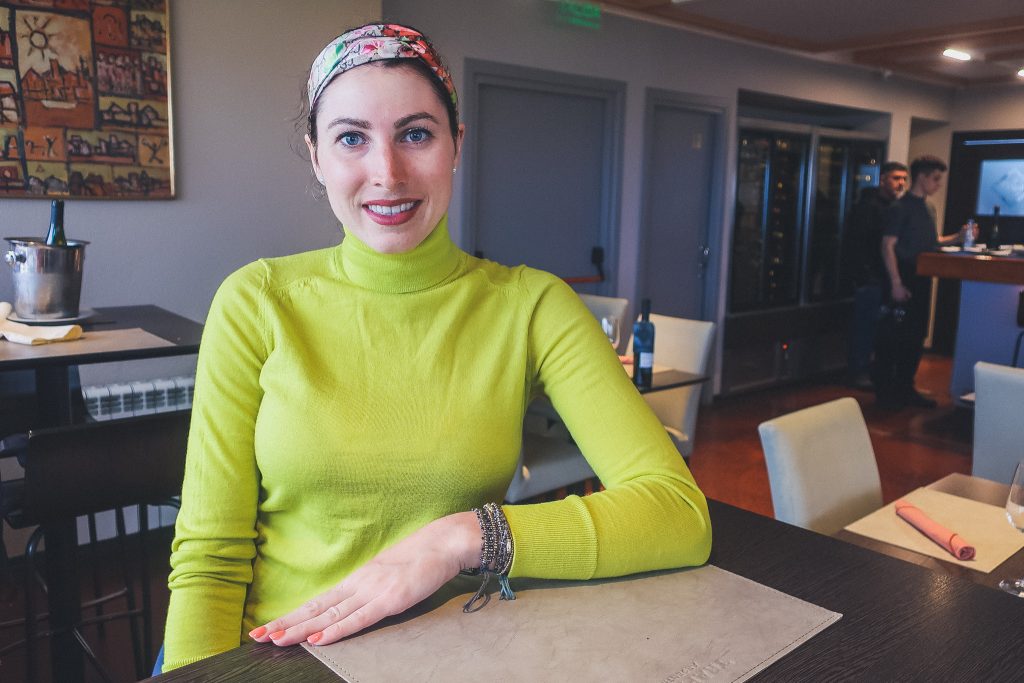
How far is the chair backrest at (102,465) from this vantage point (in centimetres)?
151

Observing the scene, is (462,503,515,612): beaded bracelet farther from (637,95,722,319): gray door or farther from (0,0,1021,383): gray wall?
(637,95,722,319): gray door

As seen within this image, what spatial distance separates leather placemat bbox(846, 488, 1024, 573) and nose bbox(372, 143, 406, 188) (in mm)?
1150

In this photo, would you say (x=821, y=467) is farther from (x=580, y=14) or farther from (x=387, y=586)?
(x=580, y=14)

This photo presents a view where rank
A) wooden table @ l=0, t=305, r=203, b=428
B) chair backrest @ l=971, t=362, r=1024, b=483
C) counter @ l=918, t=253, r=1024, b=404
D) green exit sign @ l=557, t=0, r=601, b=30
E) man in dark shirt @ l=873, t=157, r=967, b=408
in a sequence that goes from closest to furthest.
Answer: wooden table @ l=0, t=305, r=203, b=428 < chair backrest @ l=971, t=362, r=1024, b=483 < green exit sign @ l=557, t=0, r=601, b=30 < counter @ l=918, t=253, r=1024, b=404 < man in dark shirt @ l=873, t=157, r=967, b=408

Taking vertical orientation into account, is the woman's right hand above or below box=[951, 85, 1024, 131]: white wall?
below

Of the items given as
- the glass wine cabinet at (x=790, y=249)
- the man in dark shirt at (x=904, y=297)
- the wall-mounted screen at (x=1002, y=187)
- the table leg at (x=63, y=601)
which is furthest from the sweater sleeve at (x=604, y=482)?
the wall-mounted screen at (x=1002, y=187)

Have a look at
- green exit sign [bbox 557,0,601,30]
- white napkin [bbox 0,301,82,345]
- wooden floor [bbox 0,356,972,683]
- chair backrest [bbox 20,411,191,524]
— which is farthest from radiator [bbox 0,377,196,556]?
green exit sign [bbox 557,0,601,30]

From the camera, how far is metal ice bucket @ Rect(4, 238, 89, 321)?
7.89 ft

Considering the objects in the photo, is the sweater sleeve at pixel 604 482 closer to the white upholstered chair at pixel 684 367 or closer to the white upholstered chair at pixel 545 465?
the white upholstered chair at pixel 545 465

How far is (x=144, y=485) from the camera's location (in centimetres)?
163

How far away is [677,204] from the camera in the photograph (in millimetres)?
5543

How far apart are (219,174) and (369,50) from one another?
249 centimetres

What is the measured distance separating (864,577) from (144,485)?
133 cm

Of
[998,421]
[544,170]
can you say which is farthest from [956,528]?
[544,170]
